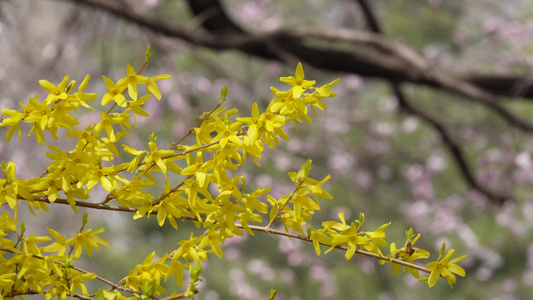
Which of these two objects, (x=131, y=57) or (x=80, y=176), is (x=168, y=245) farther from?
(x=80, y=176)

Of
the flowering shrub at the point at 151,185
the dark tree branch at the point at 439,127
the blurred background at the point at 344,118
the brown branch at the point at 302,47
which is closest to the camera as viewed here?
the flowering shrub at the point at 151,185

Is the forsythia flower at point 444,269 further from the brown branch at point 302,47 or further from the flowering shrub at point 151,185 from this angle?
the brown branch at point 302,47

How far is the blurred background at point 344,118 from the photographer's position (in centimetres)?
305

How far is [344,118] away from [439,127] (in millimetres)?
1078

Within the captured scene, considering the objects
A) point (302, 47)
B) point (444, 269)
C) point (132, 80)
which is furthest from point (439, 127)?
point (132, 80)

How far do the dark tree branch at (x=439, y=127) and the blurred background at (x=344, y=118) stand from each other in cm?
1

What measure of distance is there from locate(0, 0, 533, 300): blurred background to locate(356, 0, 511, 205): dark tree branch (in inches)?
0.4

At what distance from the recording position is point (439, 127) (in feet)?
11.1

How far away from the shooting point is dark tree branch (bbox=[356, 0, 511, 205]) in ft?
9.56

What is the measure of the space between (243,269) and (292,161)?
2.38 meters

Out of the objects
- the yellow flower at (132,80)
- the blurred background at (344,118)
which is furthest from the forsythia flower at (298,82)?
the blurred background at (344,118)

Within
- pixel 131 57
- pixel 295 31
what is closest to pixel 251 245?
pixel 131 57

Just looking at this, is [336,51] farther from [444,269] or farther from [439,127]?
[444,269]

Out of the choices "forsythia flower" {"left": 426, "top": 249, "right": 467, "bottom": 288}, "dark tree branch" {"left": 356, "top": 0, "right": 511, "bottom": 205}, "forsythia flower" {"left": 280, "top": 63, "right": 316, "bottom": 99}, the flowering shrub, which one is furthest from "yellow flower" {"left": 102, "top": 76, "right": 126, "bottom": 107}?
"dark tree branch" {"left": 356, "top": 0, "right": 511, "bottom": 205}
